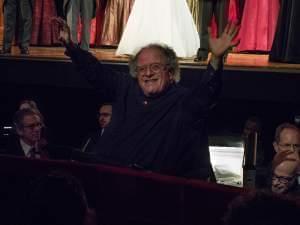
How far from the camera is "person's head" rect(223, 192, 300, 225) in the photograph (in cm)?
120

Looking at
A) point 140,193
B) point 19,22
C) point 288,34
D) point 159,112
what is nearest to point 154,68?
point 159,112

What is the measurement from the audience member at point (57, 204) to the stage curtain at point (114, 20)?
531 centimetres

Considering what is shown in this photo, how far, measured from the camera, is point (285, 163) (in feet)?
8.91

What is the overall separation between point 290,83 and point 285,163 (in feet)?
7.59

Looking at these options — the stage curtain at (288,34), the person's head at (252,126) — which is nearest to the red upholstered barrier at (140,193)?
the person's head at (252,126)

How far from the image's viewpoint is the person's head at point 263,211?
1.20 meters

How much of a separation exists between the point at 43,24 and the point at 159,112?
4914 mm

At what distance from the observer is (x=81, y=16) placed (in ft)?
20.0

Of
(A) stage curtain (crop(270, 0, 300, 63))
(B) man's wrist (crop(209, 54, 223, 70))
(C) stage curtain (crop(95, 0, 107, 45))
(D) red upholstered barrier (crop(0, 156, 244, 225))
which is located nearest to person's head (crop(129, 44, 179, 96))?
(B) man's wrist (crop(209, 54, 223, 70))

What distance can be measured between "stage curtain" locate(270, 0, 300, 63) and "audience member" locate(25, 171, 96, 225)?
401cm

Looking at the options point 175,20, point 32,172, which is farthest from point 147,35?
point 32,172

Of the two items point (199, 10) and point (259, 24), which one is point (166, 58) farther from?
point (259, 24)

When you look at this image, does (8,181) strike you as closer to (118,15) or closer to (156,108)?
(156,108)

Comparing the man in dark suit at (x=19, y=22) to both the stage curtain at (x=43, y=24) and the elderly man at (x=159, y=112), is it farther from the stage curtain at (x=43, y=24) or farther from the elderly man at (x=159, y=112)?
the elderly man at (x=159, y=112)
